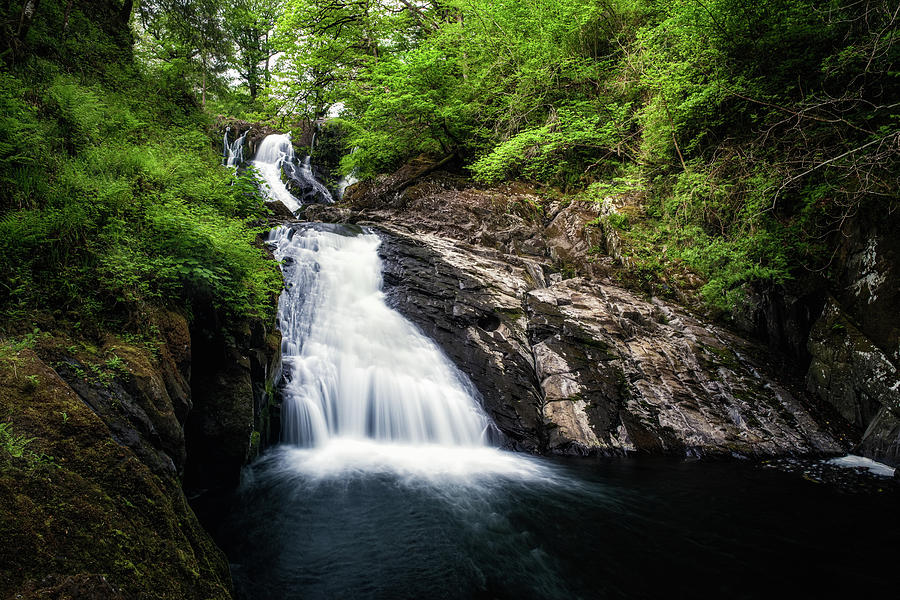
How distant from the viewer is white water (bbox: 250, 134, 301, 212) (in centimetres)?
1631

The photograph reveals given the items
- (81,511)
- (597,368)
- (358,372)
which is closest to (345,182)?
(358,372)

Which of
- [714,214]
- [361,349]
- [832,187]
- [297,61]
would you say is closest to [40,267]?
[361,349]

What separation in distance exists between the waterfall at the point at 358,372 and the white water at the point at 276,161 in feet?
26.9

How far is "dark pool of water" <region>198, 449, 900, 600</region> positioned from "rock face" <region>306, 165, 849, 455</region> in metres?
0.85

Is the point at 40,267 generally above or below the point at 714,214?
below

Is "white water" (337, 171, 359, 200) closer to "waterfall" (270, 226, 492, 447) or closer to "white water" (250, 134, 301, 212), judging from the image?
"white water" (250, 134, 301, 212)

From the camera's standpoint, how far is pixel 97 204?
3.89m

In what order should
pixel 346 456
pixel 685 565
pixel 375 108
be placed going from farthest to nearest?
1. pixel 375 108
2. pixel 346 456
3. pixel 685 565

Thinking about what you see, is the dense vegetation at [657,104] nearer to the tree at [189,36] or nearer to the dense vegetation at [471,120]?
the dense vegetation at [471,120]

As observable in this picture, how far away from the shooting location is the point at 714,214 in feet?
28.3

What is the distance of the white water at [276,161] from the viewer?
16.3m

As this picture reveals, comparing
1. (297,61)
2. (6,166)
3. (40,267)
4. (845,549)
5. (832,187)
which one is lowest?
(845,549)

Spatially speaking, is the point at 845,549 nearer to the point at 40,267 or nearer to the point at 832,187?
the point at 832,187

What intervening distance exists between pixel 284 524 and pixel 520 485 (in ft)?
10.1
